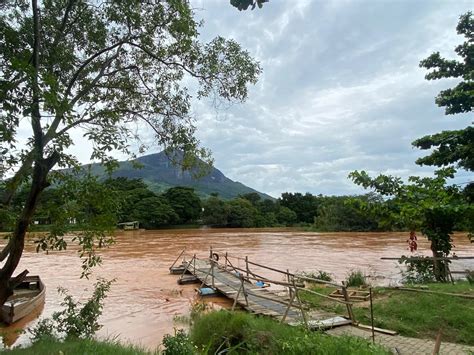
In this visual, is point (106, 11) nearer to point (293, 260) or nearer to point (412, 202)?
point (412, 202)

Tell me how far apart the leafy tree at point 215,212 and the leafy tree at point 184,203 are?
1.06 m

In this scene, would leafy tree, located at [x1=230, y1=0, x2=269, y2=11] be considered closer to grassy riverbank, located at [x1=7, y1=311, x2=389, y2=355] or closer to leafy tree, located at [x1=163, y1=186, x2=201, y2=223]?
grassy riverbank, located at [x1=7, y1=311, x2=389, y2=355]

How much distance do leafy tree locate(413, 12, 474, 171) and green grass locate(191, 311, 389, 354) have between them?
19.5 feet

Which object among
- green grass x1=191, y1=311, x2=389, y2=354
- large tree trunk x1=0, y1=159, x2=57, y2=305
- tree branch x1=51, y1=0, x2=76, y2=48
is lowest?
green grass x1=191, y1=311, x2=389, y2=354

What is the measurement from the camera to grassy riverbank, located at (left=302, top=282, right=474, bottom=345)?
258 inches

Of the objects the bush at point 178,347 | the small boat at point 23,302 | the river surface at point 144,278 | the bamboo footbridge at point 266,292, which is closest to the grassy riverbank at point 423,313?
the bamboo footbridge at point 266,292

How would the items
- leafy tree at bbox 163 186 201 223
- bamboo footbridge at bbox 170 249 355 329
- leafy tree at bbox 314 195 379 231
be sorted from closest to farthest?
bamboo footbridge at bbox 170 249 355 329
leafy tree at bbox 314 195 379 231
leafy tree at bbox 163 186 201 223

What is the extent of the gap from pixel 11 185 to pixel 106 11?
2559 millimetres

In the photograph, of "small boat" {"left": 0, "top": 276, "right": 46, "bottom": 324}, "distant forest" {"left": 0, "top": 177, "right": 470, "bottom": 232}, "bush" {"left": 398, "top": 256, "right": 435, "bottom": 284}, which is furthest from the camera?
"distant forest" {"left": 0, "top": 177, "right": 470, "bottom": 232}

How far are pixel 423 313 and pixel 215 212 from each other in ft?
168

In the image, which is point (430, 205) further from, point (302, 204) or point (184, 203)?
point (302, 204)

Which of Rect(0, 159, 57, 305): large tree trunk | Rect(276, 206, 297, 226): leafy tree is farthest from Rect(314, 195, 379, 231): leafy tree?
Rect(0, 159, 57, 305): large tree trunk

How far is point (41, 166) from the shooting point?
155 inches

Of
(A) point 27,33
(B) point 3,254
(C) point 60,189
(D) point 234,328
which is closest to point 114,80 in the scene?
(A) point 27,33
